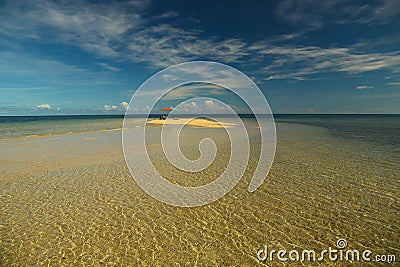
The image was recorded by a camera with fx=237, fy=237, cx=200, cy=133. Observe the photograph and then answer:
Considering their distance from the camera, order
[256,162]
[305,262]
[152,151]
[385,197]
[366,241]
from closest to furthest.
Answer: [305,262], [366,241], [385,197], [256,162], [152,151]

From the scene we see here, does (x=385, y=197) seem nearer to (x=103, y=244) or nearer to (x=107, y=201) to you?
(x=103, y=244)

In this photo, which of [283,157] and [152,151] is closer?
[283,157]

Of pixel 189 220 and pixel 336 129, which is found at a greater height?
pixel 336 129

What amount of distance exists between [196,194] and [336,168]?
7856mm

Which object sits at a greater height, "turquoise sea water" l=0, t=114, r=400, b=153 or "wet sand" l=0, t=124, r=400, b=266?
"turquoise sea water" l=0, t=114, r=400, b=153

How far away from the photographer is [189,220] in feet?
23.4

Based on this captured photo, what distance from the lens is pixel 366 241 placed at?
19.0 feet

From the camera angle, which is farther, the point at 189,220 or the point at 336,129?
the point at 336,129

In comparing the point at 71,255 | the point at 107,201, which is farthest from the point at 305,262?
the point at 107,201

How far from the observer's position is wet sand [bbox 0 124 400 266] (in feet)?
18.3

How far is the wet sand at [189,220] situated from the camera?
5566 millimetres

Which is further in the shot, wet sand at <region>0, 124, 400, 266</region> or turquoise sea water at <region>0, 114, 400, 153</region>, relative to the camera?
turquoise sea water at <region>0, 114, 400, 153</region>

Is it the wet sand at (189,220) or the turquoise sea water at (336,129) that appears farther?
the turquoise sea water at (336,129)

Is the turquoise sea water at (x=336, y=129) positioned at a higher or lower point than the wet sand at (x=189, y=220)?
higher
